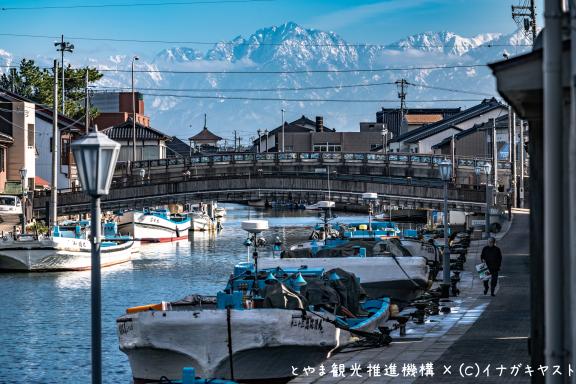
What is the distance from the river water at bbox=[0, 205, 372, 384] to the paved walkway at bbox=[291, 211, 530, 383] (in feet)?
24.3

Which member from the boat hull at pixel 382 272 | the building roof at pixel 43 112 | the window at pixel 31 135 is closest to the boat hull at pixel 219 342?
the boat hull at pixel 382 272

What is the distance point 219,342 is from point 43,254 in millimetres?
38121

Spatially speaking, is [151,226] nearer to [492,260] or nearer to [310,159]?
[310,159]

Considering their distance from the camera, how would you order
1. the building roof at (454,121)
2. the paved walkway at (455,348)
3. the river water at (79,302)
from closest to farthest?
the paved walkway at (455,348) < the river water at (79,302) < the building roof at (454,121)

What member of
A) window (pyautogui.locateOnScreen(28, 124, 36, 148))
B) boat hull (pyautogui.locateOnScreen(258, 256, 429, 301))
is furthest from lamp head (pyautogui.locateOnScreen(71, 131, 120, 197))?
window (pyautogui.locateOnScreen(28, 124, 36, 148))

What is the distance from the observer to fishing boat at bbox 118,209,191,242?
3625 inches

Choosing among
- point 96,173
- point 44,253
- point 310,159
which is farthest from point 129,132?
point 96,173

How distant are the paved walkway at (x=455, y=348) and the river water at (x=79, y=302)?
7.40 metres

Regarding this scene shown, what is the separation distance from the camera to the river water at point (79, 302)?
31.5 meters

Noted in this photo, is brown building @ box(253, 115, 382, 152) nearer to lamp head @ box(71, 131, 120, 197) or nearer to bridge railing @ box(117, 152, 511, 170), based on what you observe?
bridge railing @ box(117, 152, 511, 170)

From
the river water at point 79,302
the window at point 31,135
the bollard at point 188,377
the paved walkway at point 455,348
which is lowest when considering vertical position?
the river water at point 79,302

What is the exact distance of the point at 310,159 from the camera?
108125mm

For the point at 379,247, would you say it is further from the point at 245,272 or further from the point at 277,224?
the point at 277,224

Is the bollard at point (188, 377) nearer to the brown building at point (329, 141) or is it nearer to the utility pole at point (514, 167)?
the utility pole at point (514, 167)
